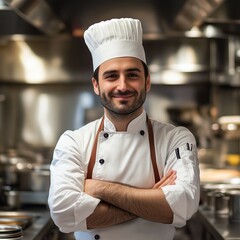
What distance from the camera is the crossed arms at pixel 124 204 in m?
1.89

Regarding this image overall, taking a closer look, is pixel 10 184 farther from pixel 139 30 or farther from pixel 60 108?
pixel 60 108

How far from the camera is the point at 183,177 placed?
195 cm

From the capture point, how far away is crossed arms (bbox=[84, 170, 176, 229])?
1.89 meters

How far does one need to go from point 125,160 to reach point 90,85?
10.6 feet

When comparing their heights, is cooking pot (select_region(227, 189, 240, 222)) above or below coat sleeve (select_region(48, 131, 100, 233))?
below

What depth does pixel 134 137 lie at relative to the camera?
2.09m

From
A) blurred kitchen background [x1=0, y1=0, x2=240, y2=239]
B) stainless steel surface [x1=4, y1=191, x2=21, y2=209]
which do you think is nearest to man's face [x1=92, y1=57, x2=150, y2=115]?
stainless steel surface [x1=4, y1=191, x2=21, y2=209]

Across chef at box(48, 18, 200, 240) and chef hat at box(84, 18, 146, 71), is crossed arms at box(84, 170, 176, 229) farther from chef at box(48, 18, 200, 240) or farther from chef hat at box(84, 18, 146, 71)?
chef hat at box(84, 18, 146, 71)

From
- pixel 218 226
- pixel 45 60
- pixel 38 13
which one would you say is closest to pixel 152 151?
pixel 218 226

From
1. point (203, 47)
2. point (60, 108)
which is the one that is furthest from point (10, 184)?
point (203, 47)

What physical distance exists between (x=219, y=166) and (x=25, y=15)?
7.87 feet

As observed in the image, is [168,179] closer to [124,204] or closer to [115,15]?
[124,204]

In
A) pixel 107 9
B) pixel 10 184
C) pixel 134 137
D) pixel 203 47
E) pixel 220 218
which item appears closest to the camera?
pixel 134 137

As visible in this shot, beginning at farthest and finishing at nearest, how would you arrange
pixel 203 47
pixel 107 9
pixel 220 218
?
Answer: 1. pixel 203 47
2. pixel 107 9
3. pixel 220 218
